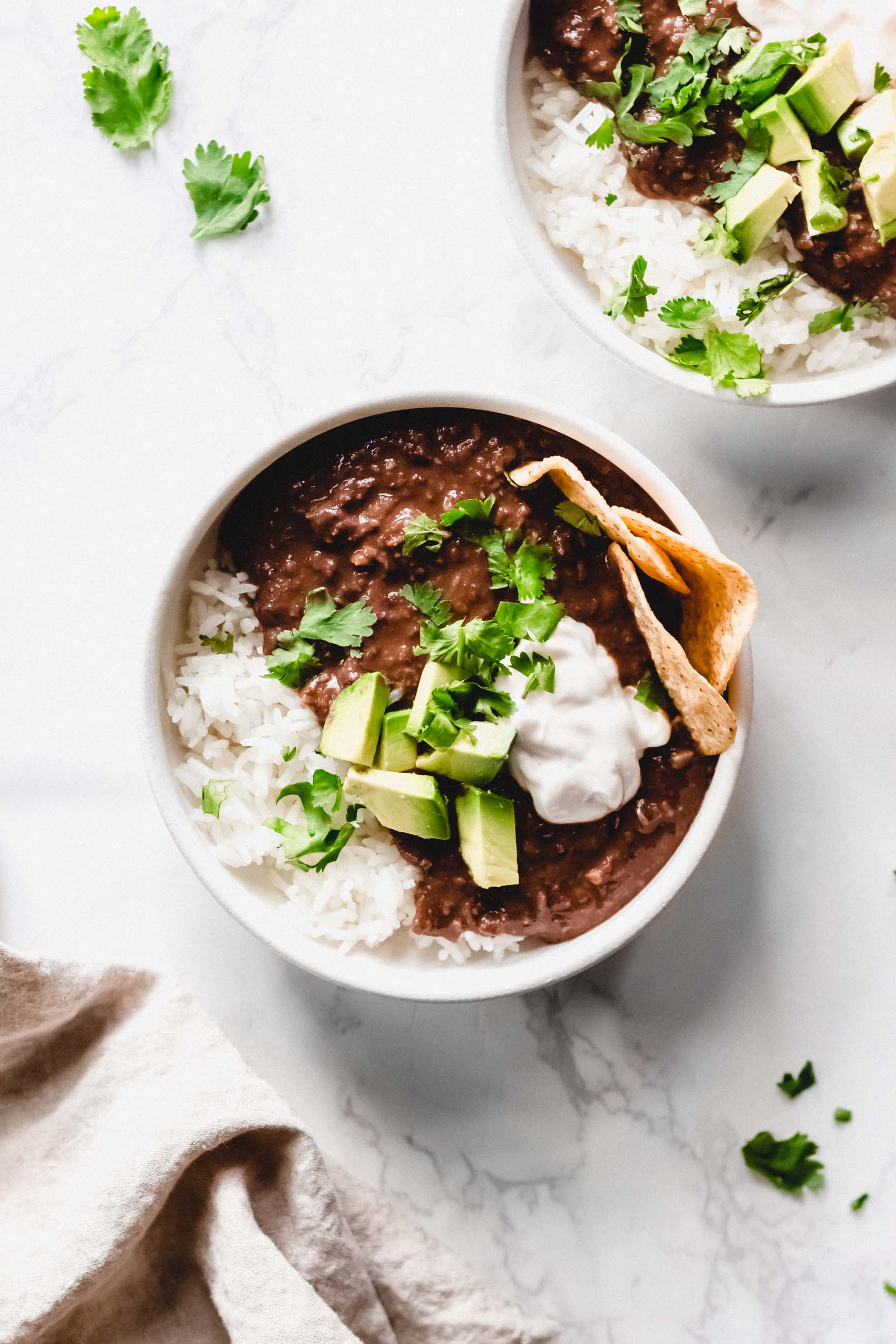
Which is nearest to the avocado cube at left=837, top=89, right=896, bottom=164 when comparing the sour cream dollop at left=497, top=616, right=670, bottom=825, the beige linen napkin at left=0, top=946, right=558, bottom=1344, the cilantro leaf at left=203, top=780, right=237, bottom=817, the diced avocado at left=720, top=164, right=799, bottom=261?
the diced avocado at left=720, top=164, right=799, bottom=261

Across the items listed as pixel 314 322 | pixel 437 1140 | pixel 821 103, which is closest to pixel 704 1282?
pixel 437 1140

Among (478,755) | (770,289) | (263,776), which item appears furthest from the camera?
(770,289)

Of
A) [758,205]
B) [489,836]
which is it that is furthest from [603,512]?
[758,205]

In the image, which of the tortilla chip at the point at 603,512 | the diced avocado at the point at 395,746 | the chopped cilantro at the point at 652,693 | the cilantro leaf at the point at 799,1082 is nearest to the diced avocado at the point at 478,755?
the diced avocado at the point at 395,746

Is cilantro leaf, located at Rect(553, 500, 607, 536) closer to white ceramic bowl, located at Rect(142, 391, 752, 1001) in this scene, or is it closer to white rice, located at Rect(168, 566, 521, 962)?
white ceramic bowl, located at Rect(142, 391, 752, 1001)

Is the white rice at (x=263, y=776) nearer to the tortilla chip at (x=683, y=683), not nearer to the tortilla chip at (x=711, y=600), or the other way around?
the tortilla chip at (x=683, y=683)

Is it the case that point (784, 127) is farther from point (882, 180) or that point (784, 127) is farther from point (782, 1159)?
point (782, 1159)

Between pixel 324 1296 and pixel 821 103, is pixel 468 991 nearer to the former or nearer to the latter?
pixel 324 1296
